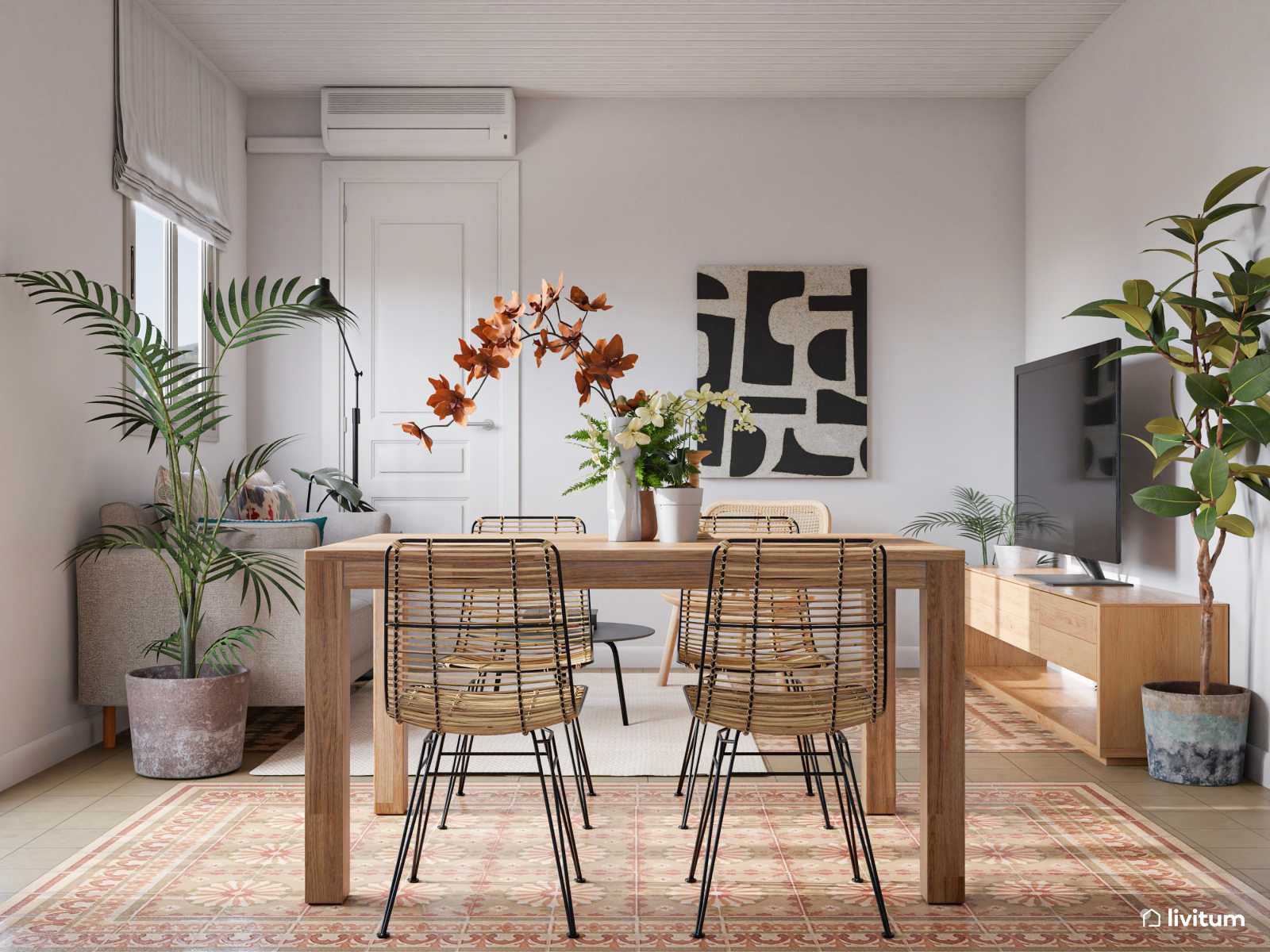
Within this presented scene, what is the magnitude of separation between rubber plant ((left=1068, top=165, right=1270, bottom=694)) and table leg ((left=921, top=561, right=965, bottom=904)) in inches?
49.2

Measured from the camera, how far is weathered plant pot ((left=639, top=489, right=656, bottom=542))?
2.62 metres

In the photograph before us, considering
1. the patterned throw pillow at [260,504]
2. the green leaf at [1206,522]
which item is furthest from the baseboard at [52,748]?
the green leaf at [1206,522]

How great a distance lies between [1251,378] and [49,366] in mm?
3871

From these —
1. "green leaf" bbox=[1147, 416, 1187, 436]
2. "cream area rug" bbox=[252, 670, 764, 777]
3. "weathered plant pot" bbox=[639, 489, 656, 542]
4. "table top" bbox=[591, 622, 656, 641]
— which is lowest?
"cream area rug" bbox=[252, 670, 764, 777]

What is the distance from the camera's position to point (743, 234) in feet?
17.5

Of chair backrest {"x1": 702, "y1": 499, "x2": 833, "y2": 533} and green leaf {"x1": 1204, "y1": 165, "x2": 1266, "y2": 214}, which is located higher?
green leaf {"x1": 1204, "y1": 165, "x2": 1266, "y2": 214}

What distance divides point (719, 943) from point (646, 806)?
36.6 inches

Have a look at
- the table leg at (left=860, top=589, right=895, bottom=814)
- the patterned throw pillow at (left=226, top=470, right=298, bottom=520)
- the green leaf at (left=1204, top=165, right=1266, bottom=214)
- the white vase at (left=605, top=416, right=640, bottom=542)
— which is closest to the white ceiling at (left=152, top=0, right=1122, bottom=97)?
the green leaf at (left=1204, top=165, right=1266, bottom=214)

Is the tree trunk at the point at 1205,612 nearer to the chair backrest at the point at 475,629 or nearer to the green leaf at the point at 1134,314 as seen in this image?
the green leaf at the point at 1134,314

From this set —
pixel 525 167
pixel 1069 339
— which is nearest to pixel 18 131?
pixel 525 167

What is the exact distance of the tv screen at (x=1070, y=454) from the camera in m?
3.83

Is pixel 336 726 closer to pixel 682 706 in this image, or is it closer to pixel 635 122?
pixel 682 706

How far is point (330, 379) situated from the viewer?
5289 mm

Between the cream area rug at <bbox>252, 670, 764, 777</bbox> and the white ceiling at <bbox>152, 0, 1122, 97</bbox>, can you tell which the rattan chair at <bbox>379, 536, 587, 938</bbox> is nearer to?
the cream area rug at <bbox>252, 670, 764, 777</bbox>
